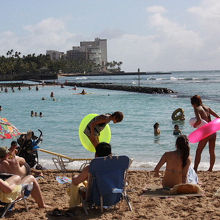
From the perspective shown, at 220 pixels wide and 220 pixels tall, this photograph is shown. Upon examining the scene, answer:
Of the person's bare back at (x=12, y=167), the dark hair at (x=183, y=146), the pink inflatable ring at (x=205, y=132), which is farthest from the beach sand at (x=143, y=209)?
the pink inflatable ring at (x=205, y=132)

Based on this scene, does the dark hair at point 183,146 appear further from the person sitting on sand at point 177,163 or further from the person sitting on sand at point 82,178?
the person sitting on sand at point 82,178

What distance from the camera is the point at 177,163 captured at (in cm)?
520

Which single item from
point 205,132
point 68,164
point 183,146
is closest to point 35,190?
point 183,146

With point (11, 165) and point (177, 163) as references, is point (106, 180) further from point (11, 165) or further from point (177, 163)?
point (11, 165)

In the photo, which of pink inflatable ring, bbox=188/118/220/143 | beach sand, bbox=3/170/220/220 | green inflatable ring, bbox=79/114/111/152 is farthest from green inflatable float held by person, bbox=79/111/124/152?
pink inflatable ring, bbox=188/118/220/143

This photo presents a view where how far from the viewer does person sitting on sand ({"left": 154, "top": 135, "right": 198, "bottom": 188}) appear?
5059 mm

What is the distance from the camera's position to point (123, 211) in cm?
486

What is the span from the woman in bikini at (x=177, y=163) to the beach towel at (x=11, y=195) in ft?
5.87

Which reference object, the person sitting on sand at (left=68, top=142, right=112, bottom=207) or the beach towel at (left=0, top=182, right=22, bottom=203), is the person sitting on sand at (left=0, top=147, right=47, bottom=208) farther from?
the person sitting on sand at (left=68, top=142, right=112, bottom=207)

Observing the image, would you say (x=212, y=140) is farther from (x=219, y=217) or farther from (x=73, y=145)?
(x=73, y=145)

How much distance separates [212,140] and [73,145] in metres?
7.31

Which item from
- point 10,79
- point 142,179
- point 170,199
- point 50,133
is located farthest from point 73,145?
point 10,79

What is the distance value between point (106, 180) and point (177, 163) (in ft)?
3.64

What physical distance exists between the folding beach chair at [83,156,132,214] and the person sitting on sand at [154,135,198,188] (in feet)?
2.40
